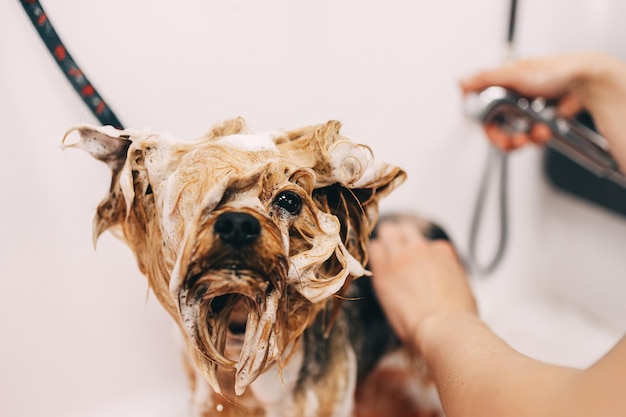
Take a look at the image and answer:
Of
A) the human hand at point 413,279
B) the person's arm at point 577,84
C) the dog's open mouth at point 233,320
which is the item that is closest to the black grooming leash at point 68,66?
the dog's open mouth at point 233,320

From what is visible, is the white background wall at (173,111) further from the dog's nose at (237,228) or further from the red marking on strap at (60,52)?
the dog's nose at (237,228)

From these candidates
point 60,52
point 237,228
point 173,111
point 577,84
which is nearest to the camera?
point 237,228

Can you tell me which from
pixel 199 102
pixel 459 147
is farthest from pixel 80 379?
pixel 459 147

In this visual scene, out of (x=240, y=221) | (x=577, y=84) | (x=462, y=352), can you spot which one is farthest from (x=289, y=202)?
(x=577, y=84)

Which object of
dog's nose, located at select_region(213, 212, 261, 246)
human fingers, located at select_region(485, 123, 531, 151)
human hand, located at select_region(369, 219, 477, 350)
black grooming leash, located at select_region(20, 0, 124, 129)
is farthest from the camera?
human fingers, located at select_region(485, 123, 531, 151)

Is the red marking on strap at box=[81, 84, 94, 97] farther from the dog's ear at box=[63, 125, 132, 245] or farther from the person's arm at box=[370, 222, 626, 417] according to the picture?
the person's arm at box=[370, 222, 626, 417]

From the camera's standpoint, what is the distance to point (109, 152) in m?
0.54

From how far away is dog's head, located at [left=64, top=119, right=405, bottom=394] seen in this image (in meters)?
0.46

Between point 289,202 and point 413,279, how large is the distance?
379 mm

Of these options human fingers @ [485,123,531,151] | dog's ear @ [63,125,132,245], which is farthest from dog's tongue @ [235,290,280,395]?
human fingers @ [485,123,531,151]

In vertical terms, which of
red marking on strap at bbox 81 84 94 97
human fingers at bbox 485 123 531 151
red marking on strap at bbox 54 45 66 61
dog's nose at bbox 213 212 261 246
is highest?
red marking on strap at bbox 54 45 66 61

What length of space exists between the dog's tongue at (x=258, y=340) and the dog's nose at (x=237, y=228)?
6cm

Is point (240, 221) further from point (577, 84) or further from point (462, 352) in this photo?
point (577, 84)

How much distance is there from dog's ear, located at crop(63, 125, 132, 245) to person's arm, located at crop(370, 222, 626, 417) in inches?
14.6
